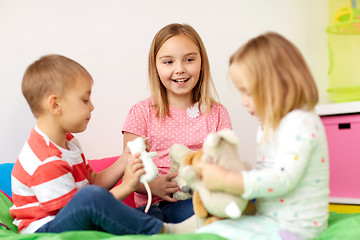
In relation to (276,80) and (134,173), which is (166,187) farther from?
(276,80)

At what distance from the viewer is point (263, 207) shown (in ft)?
3.44

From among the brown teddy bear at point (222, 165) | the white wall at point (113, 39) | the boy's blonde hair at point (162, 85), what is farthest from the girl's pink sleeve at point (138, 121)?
the brown teddy bear at point (222, 165)

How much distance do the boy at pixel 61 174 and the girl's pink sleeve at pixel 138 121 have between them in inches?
12.2

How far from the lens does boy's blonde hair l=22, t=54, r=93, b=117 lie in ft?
4.17

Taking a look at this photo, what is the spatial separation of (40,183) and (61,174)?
62 millimetres

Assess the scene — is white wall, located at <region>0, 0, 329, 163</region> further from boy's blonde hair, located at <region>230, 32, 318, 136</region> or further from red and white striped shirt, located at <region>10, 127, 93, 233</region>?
boy's blonde hair, located at <region>230, 32, 318, 136</region>

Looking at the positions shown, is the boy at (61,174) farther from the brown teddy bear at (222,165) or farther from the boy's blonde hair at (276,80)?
the boy's blonde hair at (276,80)

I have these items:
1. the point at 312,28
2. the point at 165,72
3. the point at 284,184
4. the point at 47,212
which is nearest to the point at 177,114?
the point at 165,72

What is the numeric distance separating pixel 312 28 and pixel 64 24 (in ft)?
4.28

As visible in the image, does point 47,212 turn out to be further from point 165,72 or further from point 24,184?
point 165,72

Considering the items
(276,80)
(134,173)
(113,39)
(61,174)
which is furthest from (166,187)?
(113,39)

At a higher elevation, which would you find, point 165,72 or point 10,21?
point 10,21

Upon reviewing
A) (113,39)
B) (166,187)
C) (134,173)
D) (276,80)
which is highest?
(113,39)

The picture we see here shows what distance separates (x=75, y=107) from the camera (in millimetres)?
1294
